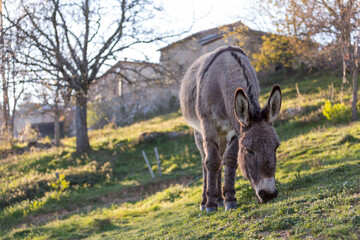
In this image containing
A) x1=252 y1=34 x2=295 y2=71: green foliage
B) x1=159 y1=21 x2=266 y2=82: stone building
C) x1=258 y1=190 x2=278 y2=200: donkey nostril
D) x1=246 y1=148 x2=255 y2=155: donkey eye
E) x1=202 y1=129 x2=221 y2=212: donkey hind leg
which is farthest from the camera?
x1=159 y1=21 x2=266 y2=82: stone building

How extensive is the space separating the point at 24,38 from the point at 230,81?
1380 cm

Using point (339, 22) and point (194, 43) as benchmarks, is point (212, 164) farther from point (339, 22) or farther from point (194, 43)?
point (194, 43)

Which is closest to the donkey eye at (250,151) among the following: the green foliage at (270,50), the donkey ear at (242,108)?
the donkey ear at (242,108)

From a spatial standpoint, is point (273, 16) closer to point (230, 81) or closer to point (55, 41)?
point (55, 41)

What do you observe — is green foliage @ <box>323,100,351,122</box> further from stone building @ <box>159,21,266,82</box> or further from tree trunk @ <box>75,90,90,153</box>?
tree trunk @ <box>75,90,90,153</box>

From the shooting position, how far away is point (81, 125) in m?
18.9

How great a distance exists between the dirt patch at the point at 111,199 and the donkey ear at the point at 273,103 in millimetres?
8156

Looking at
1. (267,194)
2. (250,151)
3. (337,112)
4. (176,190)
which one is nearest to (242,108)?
(250,151)

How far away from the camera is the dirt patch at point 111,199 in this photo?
10.7 metres

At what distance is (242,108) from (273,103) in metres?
0.43

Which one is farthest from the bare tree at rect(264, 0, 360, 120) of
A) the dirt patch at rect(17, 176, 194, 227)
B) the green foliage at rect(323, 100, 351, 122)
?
the dirt patch at rect(17, 176, 194, 227)

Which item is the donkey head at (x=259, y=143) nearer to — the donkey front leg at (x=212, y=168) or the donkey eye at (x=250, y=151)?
the donkey eye at (x=250, y=151)

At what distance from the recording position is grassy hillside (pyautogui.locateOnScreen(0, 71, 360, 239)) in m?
3.64

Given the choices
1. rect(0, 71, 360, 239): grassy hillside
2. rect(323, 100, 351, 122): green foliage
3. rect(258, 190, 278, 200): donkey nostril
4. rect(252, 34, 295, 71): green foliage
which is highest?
rect(252, 34, 295, 71): green foliage
